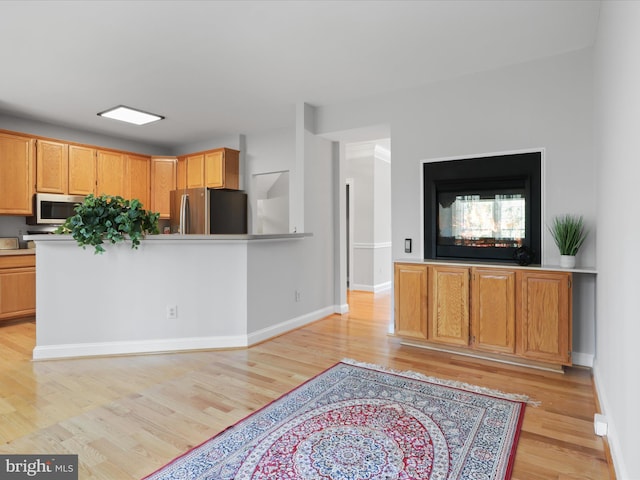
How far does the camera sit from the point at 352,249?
7137 mm

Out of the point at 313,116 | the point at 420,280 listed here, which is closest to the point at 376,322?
the point at 420,280

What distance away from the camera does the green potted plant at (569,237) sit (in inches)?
117

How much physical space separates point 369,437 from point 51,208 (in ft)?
16.8

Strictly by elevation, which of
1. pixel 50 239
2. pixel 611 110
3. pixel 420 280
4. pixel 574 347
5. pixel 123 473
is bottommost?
pixel 123 473

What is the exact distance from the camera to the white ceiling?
2.60 metres

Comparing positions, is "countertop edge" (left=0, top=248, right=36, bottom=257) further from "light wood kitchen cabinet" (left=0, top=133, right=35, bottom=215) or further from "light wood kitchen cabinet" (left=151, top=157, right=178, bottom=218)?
"light wood kitchen cabinet" (left=151, top=157, right=178, bottom=218)

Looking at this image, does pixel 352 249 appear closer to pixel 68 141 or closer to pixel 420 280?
pixel 420 280

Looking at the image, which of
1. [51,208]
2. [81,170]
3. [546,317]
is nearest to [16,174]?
[51,208]

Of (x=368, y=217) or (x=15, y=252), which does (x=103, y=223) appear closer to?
(x=15, y=252)

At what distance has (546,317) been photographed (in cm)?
296

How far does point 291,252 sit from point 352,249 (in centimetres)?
299

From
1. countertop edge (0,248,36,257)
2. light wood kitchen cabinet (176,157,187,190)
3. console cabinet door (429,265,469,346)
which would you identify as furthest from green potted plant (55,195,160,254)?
light wood kitchen cabinet (176,157,187,190)

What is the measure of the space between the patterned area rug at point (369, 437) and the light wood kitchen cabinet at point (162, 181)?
15.2 ft

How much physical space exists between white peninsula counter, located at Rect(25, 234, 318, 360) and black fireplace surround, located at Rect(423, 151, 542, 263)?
5.77ft
